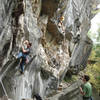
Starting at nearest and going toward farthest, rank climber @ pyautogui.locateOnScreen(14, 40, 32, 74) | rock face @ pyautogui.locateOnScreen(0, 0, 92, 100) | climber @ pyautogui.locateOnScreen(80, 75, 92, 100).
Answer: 1. climber @ pyautogui.locateOnScreen(80, 75, 92, 100)
2. rock face @ pyautogui.locateOnScreen(0, 0, 92, 100)
3. climber @ pyautogui.locateOnScreen(14, 40, 32, 74)

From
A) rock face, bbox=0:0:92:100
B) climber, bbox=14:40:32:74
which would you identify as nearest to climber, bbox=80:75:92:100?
climber, bbox=14:40:32:74

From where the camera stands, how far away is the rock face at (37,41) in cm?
659

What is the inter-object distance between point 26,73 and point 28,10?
3642mm

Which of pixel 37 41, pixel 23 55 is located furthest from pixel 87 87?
pixel 37 41

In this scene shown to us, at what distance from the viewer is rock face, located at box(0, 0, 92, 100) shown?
6.59 meters

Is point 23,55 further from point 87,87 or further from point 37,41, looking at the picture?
point 87,87

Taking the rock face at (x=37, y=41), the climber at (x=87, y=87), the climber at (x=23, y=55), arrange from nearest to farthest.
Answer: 1. the climber at (x=87, y=87)
2. the rock face at (x=37, y=41)
3. the climber at (x=23, y=55)

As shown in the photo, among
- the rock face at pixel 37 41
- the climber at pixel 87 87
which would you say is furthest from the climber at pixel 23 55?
the climber at pixel 87 87

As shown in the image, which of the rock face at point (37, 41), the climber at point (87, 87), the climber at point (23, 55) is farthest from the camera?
the climber at point (23, 55)

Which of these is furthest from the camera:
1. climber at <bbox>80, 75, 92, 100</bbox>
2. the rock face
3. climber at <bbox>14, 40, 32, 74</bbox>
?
climber at <bbox>14, 40, 32, 74</bbox>

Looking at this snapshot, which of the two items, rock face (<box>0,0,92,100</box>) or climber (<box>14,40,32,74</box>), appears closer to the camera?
rock face (<box>0,0,92,100</box>)

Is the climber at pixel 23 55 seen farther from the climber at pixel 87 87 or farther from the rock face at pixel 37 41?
the climber at pixel 87 87

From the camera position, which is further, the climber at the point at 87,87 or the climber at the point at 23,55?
the climber at the point at 23,55

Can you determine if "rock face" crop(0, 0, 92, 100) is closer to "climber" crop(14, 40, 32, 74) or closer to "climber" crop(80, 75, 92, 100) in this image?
"climber" crop(14, 40, 32, 74)
